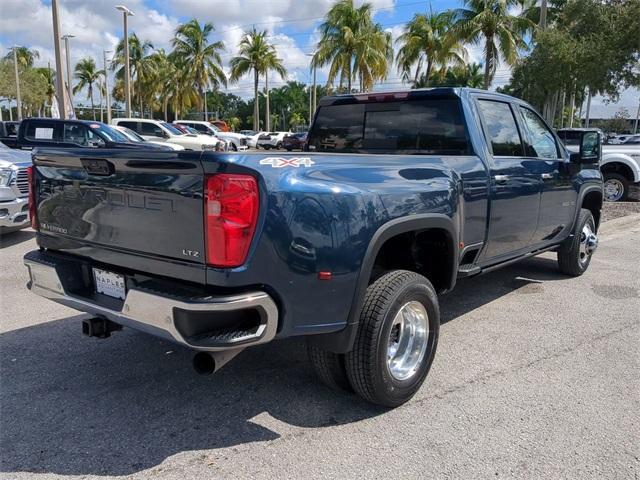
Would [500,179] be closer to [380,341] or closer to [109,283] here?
[380,341]

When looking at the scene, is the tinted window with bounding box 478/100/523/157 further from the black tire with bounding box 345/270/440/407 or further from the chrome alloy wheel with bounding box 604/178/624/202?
the chrome alloy wheel with bounding box 604/178/624/202

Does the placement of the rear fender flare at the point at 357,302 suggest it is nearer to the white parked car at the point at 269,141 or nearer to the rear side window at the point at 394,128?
the rear side window at the point at 394,128

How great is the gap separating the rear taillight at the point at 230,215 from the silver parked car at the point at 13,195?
19.8 ft

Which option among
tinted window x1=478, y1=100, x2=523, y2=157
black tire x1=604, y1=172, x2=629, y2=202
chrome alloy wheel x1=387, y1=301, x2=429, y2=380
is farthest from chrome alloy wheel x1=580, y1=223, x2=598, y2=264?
black tire x1=604, y1=172, x2=629, y2=202

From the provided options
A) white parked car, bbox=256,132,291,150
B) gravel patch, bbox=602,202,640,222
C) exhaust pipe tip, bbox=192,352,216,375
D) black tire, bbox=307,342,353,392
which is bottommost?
gravel patch, bbox=602,202,640,222

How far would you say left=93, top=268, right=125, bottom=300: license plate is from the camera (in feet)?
9.82

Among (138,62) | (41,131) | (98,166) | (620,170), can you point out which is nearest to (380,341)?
(98,166)

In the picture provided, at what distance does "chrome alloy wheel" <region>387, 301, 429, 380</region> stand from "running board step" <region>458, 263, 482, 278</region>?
0.74m

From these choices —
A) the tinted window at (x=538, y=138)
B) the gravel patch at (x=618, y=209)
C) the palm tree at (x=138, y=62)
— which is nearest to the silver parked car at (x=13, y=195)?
the tinted window at (x=538, y=138)

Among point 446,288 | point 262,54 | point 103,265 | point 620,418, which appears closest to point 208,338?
point 103,265

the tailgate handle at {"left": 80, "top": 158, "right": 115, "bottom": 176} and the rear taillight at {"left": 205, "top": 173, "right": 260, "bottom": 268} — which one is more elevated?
the tailgate handle at {"left": 80, "top": 158, "right": 115, "bottom": 176}

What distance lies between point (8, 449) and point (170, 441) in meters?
0.82

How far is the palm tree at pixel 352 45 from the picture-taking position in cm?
3222

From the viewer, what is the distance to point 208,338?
2.61m
